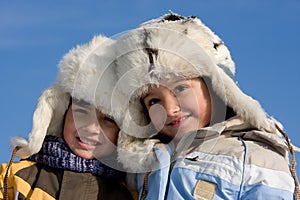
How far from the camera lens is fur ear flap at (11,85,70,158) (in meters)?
3.29

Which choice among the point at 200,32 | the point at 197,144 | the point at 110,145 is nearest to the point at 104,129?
the point at 110,145

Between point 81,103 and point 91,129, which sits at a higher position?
point 81,103

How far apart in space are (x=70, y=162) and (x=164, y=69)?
697 millimetres

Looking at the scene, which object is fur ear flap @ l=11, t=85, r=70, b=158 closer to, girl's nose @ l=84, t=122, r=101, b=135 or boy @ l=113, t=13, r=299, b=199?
→ girl's nose @ l=84, t=122, r=101, b=135

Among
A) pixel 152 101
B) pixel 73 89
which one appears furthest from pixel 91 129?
pixel 152 101

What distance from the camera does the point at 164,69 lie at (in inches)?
123

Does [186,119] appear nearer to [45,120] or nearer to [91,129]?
[91,129]

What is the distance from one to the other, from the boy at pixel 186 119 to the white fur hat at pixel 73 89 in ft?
0.36

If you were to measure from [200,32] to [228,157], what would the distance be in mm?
736

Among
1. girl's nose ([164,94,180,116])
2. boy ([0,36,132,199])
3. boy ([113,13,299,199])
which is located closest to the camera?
boy ([113,13,299,199])

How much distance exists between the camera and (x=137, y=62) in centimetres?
317

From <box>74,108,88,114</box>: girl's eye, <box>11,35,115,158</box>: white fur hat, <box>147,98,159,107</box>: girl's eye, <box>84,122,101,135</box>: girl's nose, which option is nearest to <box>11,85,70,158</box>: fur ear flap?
<box>11,35,115,158</box>: white fur hat

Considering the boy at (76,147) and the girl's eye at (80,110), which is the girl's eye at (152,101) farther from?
the girl's eye at (80,110)

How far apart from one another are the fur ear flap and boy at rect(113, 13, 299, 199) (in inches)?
14.5
